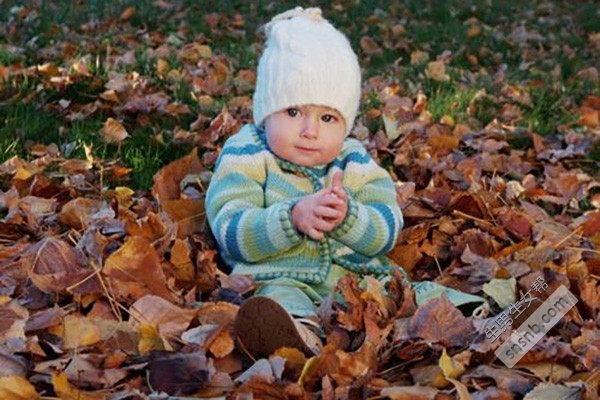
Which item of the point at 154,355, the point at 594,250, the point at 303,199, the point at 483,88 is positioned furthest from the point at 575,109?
the point at 154,355

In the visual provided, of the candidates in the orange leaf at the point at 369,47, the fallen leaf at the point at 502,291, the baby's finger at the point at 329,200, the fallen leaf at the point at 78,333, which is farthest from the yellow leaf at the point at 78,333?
the orange leaf at the point at 369,47

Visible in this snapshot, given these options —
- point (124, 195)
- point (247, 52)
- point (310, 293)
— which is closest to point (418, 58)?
point (247, 52)

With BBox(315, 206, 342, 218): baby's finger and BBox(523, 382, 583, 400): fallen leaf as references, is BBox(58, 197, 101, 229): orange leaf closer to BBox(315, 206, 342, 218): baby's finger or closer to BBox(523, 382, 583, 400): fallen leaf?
BBox(315, 206, 342, 218): baby's finger

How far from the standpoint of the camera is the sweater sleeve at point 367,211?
2516 mm

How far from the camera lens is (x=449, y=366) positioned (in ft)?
6.45

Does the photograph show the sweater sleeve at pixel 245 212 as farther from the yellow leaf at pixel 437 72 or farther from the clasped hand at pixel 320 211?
the yellow leaf at pixel 437 72

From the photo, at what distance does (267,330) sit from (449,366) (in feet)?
1.24

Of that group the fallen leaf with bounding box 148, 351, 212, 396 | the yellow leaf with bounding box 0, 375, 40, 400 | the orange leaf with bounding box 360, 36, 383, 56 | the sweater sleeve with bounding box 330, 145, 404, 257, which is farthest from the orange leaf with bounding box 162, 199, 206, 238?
the orange leaf with bounding box 360, 36, 383, 56

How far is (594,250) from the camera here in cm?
280

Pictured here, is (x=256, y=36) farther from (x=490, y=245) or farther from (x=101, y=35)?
(x=490, y=245)

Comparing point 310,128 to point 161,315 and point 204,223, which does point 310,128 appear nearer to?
point 204,223

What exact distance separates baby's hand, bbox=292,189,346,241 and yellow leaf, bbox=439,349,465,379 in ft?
1.76

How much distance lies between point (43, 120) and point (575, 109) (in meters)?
2.50

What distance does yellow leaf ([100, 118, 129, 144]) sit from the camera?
3629 mm
